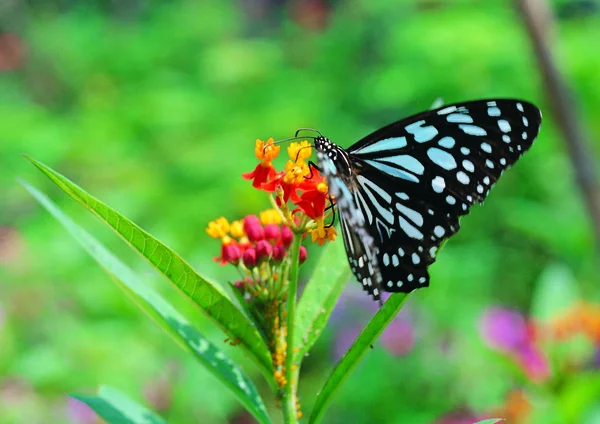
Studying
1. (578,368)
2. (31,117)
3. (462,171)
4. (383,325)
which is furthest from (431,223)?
(31,117)

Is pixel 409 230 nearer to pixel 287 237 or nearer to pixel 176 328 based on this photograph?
pixel 287 237

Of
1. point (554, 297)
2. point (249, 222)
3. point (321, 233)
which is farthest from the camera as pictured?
point (554, 297)

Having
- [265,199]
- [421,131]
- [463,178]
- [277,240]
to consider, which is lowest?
[277,240]

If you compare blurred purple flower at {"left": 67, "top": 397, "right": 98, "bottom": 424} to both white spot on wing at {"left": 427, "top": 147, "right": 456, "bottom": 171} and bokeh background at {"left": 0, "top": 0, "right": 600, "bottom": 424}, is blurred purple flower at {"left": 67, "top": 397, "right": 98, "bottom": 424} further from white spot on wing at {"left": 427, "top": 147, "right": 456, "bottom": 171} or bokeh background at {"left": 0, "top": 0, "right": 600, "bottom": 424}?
white spot on wing at {"left": 427, "top": 147, "right": 456, "bottom": 171}

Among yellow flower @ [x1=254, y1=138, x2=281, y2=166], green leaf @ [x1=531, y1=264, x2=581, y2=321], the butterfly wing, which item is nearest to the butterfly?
the butterfly wing

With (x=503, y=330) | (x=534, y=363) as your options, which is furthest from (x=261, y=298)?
(x=503, y=330)

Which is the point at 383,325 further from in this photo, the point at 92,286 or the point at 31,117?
the point at 31,117

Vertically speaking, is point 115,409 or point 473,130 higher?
point 473,130
